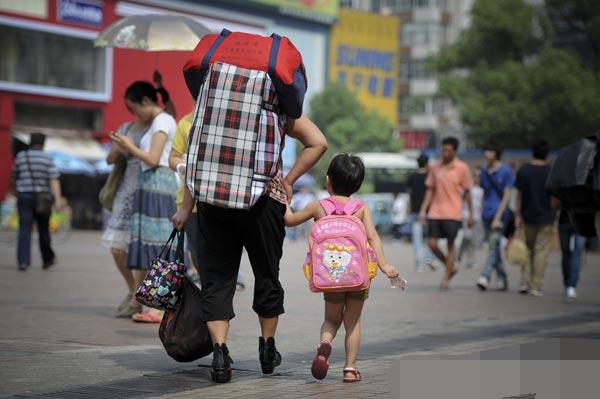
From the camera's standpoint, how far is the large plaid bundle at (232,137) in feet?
22.0

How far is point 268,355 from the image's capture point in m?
7.18

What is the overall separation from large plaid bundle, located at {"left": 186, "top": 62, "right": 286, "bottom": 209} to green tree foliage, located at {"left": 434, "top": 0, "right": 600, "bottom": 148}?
1912 inches

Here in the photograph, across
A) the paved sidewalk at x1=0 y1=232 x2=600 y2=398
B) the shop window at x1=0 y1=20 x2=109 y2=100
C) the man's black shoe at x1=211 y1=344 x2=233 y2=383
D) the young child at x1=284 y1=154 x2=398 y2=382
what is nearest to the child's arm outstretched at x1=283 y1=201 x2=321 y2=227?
the young child at x1=284 y1=154 x2=398 y2=382

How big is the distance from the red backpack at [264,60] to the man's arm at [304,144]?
0.19m

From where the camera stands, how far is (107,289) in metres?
13.8

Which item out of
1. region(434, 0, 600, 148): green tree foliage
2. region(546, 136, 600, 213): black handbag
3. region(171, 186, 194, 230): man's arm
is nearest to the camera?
region(171, 186, 194, 230): man's arm

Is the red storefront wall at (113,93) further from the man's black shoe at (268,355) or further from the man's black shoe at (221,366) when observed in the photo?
the man's black shoe at (221,366)

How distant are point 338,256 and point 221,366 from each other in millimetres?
866

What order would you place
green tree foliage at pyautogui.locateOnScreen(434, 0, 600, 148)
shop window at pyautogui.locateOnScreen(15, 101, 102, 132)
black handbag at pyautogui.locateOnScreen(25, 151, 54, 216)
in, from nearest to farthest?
black handbag at pyautogui.locateOnScreen(25, 151, 54, 216)
shop window at pyautogui.locateOnScreen(15, 101, 102, 132)
green tree foliage at pyautogui.locateOnScreen(434, 0, 600, 148)

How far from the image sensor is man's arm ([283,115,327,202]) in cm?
706

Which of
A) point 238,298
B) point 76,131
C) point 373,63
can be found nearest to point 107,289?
point 238,298

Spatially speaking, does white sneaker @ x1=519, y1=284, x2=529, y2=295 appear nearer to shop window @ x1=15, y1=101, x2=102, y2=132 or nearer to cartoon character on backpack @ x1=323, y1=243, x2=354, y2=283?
cartoon character on backpack @ x1=323, y1=243, x2=354, y2=283

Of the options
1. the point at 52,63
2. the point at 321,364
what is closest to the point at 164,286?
the point at 321,364

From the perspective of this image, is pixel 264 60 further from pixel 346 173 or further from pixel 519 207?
pixel 519 207
